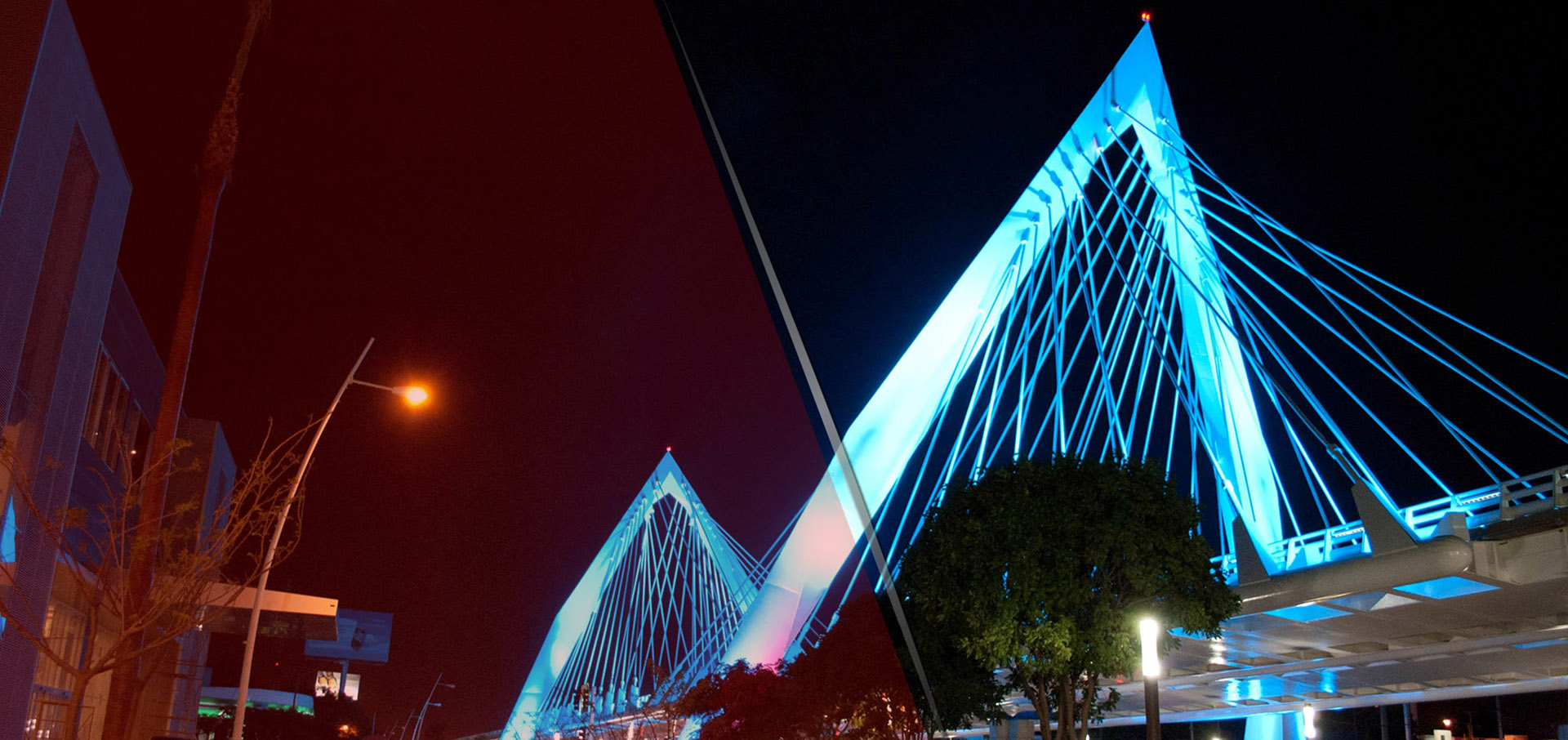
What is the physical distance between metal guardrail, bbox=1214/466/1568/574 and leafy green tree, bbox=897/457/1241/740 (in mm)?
3863

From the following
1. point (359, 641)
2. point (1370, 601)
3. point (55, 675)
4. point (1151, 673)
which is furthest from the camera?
point (359, 641)

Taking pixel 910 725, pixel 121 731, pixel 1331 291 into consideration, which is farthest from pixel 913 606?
pixel 121 731

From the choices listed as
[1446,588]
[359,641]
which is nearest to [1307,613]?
[1446,588]

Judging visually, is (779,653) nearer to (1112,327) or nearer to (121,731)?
(1112,327)

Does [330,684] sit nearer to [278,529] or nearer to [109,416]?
[109,416]

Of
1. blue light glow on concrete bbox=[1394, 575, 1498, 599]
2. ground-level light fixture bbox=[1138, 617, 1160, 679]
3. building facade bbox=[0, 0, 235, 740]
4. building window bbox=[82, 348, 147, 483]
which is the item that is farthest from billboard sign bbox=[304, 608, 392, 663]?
ground-level light fixture bbox=[1138, 617, 1160, 679]

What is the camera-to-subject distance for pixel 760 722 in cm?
2719

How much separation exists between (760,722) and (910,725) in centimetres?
602

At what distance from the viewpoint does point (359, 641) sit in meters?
64.2

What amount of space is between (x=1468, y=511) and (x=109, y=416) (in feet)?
74.7

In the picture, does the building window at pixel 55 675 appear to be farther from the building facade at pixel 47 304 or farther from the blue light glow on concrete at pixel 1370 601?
the blue light glow on concrete at pixel 1370 601

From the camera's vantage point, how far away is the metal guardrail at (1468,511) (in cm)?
1678

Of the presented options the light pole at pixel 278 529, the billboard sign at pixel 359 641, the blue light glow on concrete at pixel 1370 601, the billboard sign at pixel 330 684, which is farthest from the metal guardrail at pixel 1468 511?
the billboard sign at pixel 330 684

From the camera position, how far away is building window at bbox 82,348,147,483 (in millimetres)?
19375
